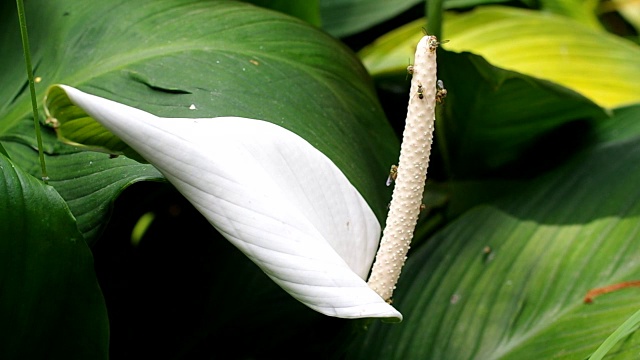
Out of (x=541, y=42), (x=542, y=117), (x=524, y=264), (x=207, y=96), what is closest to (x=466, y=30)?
(x=541, y=42)

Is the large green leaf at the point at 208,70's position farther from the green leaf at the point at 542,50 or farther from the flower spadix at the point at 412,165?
the green leaf at the point at 542,50

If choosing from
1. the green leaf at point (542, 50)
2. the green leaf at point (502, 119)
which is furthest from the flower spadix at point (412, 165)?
the green leaf at point (542, 50)

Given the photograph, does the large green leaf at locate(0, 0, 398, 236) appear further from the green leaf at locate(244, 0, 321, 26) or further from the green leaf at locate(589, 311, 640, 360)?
the green leaf at locate(589, 311, 640, 360)

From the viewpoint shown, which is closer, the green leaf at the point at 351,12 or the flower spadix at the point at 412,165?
the flower spadix at the point at 412,165

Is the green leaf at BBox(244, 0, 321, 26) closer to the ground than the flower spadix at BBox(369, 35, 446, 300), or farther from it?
farther from it

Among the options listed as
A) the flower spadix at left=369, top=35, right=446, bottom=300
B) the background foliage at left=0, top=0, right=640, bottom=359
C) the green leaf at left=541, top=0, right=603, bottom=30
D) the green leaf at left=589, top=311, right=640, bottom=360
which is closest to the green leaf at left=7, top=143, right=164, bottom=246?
the background foliage at left=0, top=0, right=640, bottom=359

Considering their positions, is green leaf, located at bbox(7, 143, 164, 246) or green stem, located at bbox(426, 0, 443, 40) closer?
green leaf, located at bbox(7, 143, 164, 246)

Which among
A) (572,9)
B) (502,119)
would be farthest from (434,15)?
(572,9)

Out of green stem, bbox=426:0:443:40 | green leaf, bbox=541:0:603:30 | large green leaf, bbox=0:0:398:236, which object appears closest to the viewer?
large green leaf, bbox=0:0:398:236
